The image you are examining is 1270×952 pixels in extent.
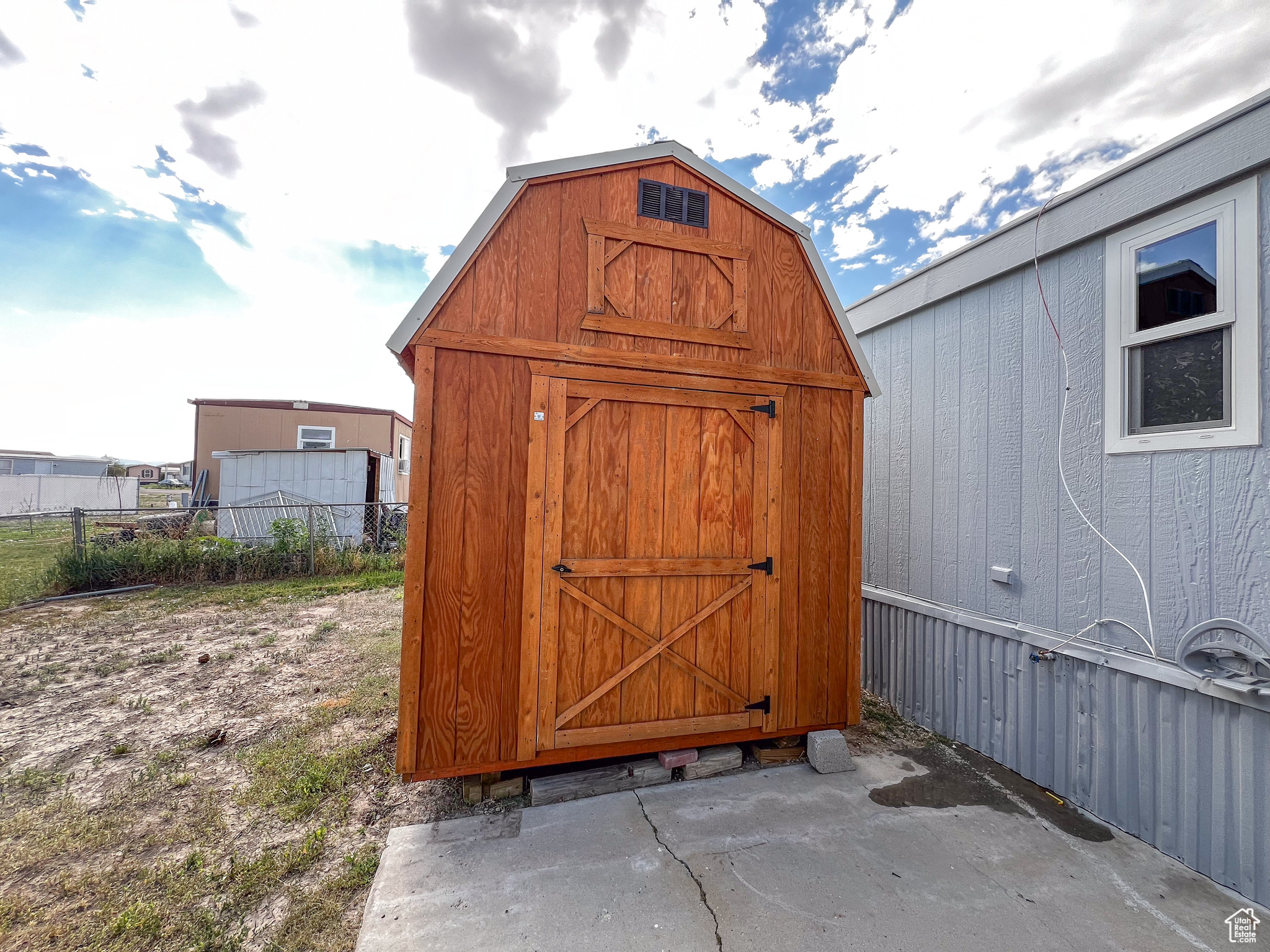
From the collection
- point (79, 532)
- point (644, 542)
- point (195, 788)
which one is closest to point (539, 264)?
point (644, 542)

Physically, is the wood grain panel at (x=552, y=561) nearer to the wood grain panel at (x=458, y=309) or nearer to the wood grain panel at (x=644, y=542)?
the wood grain panel at (x=644, y=542)

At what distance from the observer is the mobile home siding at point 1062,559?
80.3 inches

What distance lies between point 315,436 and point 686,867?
15.4 meters

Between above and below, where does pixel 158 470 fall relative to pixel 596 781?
above

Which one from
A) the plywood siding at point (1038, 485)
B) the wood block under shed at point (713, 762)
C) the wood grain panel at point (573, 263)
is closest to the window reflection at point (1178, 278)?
the plywood siding at point (1038, 485)

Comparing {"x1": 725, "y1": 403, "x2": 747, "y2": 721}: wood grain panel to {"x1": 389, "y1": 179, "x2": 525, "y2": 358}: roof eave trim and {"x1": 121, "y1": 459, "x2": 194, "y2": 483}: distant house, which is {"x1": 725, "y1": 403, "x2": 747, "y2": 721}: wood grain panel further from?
{"x1": 121, "y1": 459, "x2": 194, "y2": 483}: distant house

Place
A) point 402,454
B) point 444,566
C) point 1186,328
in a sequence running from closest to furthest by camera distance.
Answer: point 1186,328, point 444,566, point 402,454

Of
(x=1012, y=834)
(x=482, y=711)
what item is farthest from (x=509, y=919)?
(x=1012, y=834)

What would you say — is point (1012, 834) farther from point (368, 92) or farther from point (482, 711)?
point (368, 92)

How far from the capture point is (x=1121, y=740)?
237 centimetres

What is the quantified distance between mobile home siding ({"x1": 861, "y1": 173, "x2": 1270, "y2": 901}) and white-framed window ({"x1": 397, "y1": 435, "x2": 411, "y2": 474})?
13.6m

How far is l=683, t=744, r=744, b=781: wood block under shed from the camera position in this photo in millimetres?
2830

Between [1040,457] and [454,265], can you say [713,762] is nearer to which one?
[1040,457]

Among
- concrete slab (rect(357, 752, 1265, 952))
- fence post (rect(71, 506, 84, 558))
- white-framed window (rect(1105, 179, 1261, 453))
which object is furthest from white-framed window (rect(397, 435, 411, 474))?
white-framed window (rect(1105, 179, 1261, 453))
